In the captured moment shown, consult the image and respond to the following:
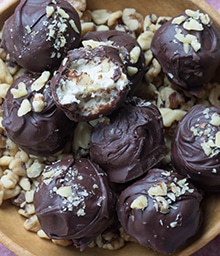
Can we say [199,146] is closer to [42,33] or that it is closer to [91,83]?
[91,83]

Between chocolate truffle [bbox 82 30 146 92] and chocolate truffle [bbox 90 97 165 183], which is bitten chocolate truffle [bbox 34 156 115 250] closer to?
chocolate truffle [bbox 90 97 165 183]

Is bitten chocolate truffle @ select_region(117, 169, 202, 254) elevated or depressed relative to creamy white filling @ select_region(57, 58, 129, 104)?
depressed

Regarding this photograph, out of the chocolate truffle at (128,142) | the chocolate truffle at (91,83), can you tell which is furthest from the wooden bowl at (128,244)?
the chocolate truffle at (91,83)

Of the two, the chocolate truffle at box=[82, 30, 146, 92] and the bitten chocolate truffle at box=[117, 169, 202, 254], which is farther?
the chocolate truffle at box=[82, 30, 146, 92]

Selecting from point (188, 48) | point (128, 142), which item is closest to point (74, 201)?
point (128, 142)

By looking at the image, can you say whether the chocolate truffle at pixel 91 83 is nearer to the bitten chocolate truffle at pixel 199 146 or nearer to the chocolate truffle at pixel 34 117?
the chocolate truffle at pixel 34 117

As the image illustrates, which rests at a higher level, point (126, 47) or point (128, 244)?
point (126, 47)

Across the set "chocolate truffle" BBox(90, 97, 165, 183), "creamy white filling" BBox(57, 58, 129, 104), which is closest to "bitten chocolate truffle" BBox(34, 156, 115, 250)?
"chocolate truffle" BBox(90, 97, 165, 183)
